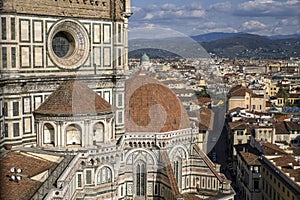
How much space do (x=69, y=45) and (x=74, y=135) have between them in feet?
15.8

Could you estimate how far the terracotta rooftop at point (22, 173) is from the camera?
47.1 feet

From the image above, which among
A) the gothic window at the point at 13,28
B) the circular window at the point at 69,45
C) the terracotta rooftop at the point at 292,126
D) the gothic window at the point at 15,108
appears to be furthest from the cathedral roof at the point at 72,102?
the terracotta rooftop at the point at 292,126

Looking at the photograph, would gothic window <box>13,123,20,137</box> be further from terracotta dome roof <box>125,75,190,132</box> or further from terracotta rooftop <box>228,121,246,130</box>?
terracotta rooftop <box>228,121,246,130</box>

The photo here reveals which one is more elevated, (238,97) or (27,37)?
(27,37)

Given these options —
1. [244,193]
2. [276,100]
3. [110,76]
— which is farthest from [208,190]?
[276,100]

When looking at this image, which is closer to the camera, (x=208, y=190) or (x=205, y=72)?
(x=208, y=190)

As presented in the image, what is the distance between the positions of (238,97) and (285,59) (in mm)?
133700

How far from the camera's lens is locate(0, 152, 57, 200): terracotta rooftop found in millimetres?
14359

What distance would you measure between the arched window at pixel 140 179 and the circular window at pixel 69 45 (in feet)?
19.5

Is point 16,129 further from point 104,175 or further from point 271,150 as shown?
point 271,150

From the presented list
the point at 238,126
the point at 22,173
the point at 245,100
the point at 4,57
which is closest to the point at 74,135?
the point at 22,173

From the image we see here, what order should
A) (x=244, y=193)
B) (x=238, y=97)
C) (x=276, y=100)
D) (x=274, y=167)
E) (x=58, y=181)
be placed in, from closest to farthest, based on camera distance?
(x=58, y=181) → (x=274, y=167) → (x=244, y=193) → (x=238, y=97) → (x=276, y=100)

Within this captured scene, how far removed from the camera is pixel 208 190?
25609mm

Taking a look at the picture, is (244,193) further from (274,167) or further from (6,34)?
(6,34)
